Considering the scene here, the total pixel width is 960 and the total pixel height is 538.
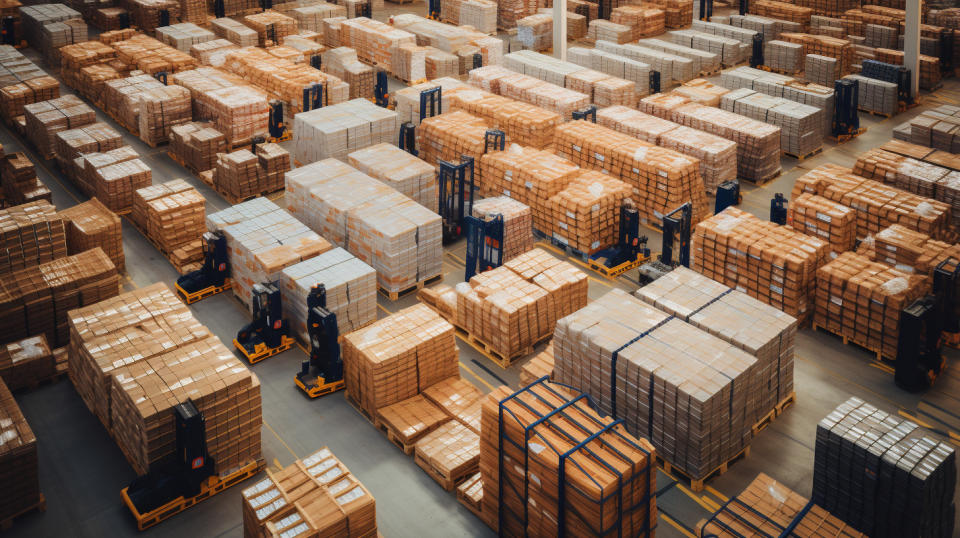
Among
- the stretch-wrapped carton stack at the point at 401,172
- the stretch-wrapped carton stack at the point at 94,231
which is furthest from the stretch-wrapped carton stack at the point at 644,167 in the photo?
the stretch-wrapped carton stack at the point at 94,231

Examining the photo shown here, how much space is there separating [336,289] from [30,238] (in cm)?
579

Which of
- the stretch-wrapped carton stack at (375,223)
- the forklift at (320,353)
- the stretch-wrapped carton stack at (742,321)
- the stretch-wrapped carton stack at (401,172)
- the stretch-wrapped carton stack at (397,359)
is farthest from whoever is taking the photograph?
the stretch-wrapped carton stack at (401,172)

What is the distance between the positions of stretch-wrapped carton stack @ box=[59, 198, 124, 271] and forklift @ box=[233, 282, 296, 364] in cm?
371

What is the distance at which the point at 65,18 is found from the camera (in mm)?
30344

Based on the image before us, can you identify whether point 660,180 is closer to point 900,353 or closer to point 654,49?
point 900,353

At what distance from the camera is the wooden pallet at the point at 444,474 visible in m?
12.1

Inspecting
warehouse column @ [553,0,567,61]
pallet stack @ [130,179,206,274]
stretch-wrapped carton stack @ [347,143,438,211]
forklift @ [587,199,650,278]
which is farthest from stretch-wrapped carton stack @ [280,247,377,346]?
warehouse column @ [553,0,567,61]

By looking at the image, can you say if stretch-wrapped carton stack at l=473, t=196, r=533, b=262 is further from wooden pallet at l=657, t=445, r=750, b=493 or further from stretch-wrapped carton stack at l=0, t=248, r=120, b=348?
stretch-wrapped carton stack at l=0, t=248, r=120, b=348

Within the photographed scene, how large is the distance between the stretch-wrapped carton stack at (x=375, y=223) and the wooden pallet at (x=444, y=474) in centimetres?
474

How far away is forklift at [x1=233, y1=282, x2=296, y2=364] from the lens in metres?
14.7

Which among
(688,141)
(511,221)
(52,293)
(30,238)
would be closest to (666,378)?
(511,221)

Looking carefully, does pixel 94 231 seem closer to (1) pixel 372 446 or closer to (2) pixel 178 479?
(2) pixel 178 479

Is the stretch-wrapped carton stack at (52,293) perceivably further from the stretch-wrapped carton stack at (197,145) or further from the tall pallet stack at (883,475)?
the tall pallet stack at (883,475)

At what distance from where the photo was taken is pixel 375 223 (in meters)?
16.4
